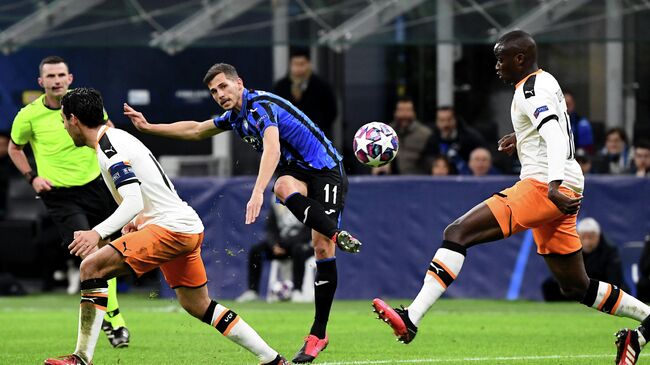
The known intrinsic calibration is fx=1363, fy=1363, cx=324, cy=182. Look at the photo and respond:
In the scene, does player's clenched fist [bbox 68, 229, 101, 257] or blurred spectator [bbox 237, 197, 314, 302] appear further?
blurred spectator [bbox 237, 197, 314, 302]

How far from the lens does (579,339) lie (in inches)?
463

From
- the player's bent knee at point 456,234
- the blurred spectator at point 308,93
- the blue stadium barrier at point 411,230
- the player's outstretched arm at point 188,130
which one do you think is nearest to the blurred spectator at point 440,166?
the blue stadium barrier at point 411,230

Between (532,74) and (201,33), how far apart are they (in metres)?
9.91

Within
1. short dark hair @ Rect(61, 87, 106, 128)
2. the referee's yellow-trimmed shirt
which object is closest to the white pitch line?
short dark hair @ Rect(61, 87, 106, 128)

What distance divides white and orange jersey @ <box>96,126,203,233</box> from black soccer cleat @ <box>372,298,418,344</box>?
4.09 ft

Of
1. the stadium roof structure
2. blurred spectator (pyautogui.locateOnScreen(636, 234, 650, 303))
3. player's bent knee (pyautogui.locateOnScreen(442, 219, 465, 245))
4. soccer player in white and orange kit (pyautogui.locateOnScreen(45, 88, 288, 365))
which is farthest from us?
the stadium roof structure

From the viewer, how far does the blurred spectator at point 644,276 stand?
15617 millimetres

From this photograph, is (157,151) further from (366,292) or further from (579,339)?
(579,339)

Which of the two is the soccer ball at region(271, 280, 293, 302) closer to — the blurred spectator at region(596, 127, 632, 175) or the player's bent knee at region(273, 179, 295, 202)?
the blurred spectator at region(596, 127, 632, 175)

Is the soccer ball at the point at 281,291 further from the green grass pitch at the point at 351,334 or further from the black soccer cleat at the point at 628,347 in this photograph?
the black soccer cleat at the point at 628,347

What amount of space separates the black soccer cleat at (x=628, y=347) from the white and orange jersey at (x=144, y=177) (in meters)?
2.90

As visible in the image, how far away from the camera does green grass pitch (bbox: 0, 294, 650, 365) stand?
33.5ft

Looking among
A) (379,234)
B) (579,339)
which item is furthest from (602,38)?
(579,339)

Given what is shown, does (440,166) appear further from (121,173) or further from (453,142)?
(121,173)
